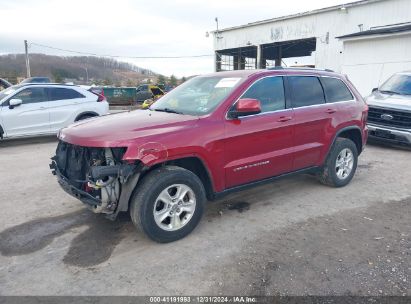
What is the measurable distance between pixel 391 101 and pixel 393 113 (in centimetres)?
39

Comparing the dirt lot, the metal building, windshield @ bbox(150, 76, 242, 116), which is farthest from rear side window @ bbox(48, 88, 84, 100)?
the metal building

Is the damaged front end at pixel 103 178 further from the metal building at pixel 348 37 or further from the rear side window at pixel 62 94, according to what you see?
the metal building at pixel 348 37

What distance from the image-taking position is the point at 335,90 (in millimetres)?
5199

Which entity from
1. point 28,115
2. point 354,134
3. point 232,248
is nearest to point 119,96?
point 28,115

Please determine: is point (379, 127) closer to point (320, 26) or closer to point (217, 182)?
point (217, 182)

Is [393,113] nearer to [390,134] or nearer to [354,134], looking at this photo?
[390,134]

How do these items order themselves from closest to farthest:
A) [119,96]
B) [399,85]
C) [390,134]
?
[390,134]
[399,85]
[119,96]

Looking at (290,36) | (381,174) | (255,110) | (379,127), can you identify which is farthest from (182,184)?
(290,36)

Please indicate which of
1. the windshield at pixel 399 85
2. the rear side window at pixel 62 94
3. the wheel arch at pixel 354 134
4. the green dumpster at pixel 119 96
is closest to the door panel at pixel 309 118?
the wheel arch at pixel 354 134

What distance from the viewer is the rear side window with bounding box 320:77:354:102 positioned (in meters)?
5.07

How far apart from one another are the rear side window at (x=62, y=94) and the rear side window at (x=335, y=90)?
698 cm

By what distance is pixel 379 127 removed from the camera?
802 centimetres

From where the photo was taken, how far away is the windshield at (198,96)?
13.2 ft

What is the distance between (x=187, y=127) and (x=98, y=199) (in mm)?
1149
